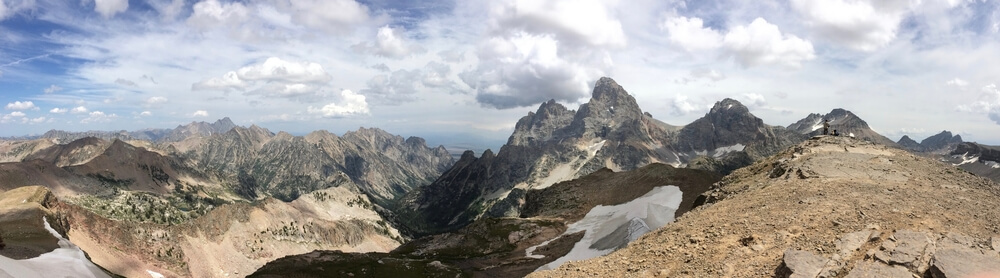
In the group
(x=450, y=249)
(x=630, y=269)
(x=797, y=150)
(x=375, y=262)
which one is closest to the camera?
(x=630, y=269)

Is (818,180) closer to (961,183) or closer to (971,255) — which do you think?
(961,183)

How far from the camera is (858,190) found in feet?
111

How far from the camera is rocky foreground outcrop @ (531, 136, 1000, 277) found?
2052 centimetres

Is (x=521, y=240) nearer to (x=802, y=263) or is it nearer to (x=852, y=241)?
(x=852, y=241)

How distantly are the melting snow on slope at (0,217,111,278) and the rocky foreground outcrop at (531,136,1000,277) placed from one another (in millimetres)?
40948

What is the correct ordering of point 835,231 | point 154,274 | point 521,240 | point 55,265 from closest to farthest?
1. point 835,231
2. point 55,265
3. point 154,274
4. point 521,240

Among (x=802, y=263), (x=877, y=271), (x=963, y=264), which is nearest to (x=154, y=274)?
(x=802, y=263)

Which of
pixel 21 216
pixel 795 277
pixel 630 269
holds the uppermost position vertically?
pixel 795 277

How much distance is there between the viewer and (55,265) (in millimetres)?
43281

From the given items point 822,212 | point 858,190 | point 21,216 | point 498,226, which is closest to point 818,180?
point 858,190

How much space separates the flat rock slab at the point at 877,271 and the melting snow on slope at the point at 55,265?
5280 cm

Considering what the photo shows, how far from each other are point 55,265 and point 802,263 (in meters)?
60.1

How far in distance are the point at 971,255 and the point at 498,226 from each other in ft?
257

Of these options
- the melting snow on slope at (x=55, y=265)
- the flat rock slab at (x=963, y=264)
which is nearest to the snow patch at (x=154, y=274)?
the melting snow on slope at (x=55, y=265)
